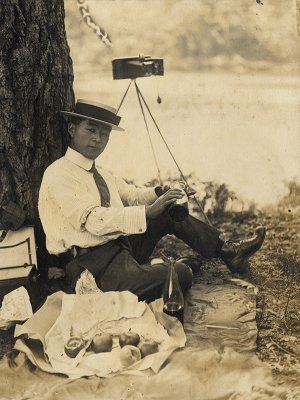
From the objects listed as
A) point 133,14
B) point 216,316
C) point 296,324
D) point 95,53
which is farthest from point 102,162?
point 296,324

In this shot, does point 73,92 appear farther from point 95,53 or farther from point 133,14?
point 133,14

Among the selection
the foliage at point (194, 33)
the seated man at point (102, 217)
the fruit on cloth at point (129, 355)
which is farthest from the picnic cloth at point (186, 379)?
the foliage at point (194, 33)

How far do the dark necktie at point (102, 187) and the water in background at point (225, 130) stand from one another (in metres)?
0.13

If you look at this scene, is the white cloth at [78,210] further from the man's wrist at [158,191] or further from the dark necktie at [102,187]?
the man's wrist at [158,191]

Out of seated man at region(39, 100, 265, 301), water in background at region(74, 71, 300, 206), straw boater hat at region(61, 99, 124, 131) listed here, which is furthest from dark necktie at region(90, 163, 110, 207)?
straw boater hat at region(61, 99, 124, 131)

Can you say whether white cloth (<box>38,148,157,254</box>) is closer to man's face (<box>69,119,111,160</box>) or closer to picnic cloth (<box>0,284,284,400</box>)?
man's face (<box>69,119,111,160</box>)

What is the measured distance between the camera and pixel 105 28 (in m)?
3.03

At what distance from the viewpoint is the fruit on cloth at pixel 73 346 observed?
273 cm

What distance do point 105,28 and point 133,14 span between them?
17 cm

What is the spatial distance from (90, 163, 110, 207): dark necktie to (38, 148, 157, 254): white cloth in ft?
0.08

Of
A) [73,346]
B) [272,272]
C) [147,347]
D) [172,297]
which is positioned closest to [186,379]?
[147,347]

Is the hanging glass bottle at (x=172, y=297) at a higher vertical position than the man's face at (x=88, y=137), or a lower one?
lower

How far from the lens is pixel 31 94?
2914 millimetres

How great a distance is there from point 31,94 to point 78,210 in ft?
2.25
